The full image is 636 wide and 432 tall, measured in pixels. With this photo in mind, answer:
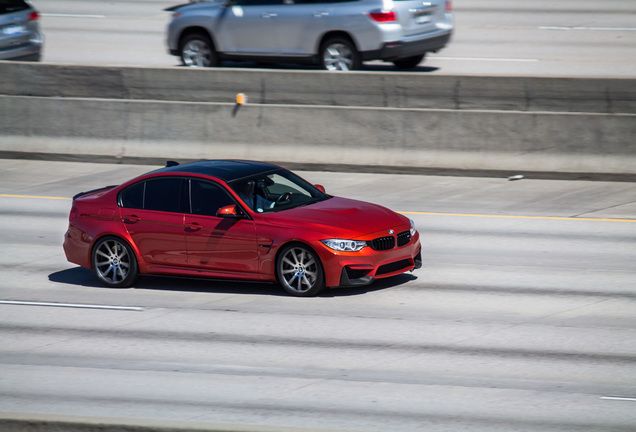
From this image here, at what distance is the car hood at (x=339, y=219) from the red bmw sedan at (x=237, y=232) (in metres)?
0.01

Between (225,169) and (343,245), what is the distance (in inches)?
79.8

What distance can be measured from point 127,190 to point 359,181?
21.9ft

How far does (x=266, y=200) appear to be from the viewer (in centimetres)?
1168

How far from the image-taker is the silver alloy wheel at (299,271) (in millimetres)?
11016

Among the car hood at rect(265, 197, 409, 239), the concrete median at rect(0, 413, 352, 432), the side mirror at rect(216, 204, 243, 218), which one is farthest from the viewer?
the side mirror at rect(216, 204, 243, 218)

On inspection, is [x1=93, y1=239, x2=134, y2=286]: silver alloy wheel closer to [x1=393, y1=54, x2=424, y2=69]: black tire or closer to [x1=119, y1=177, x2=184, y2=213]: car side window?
[x1=119, y1=177, x2=184, y2=213]: car side window

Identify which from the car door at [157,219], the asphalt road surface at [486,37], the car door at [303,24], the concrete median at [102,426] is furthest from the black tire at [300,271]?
the asphalt road surface at [486,37]

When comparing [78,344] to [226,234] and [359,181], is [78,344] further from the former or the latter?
[359,181]

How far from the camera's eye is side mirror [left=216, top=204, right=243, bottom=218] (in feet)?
37.0

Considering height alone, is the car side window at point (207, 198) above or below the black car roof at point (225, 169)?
below

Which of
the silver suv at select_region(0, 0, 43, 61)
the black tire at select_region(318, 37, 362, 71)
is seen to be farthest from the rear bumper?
the black tire at select_region(318, 37, 362, 71)

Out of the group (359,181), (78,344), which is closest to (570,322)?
(78,344)

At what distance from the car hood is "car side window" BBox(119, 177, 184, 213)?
1267 mm

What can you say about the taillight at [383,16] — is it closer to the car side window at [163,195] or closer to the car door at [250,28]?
the car door at [250,28]
